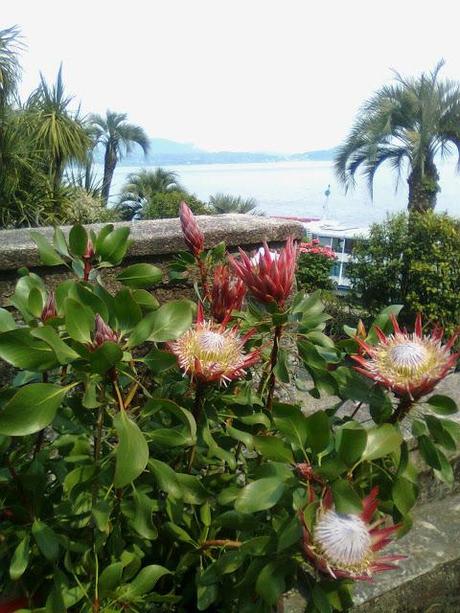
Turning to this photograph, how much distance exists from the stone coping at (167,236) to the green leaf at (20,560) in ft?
4.92

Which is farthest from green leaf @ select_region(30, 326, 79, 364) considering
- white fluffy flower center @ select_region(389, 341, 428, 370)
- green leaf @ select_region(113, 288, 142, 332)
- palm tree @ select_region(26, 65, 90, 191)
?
palm tree @ select_region(26, 65, 90, 191)

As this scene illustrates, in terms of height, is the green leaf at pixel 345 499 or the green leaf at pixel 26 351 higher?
the green leaf at pixel 26 351

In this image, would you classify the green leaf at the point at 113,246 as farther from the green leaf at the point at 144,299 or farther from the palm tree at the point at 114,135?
the palm tree at the point at 114,135

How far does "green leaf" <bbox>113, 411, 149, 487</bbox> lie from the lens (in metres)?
0.85

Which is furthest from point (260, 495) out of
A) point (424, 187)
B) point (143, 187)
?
point (143, 187)

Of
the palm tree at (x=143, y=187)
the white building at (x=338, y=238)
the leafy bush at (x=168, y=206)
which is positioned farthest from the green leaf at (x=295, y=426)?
the palm tree at (x=143, y=187)

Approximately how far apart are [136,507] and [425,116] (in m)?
18.3

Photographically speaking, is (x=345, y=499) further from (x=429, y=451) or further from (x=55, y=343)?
(x=55, y=343)

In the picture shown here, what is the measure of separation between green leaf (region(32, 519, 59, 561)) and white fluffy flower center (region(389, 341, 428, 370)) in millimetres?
655

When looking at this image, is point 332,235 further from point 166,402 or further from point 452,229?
point 166,402

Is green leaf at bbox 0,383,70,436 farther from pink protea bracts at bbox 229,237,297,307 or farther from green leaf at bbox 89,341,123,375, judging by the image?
pink protea bracts at bbox 229,237,297,307

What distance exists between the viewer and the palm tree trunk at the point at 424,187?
17734 mm

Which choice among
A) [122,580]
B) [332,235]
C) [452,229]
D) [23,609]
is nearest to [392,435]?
[122,580]

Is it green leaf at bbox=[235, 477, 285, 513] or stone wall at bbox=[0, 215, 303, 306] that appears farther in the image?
stone wall at bbox=[0, 215, 303, 306]
